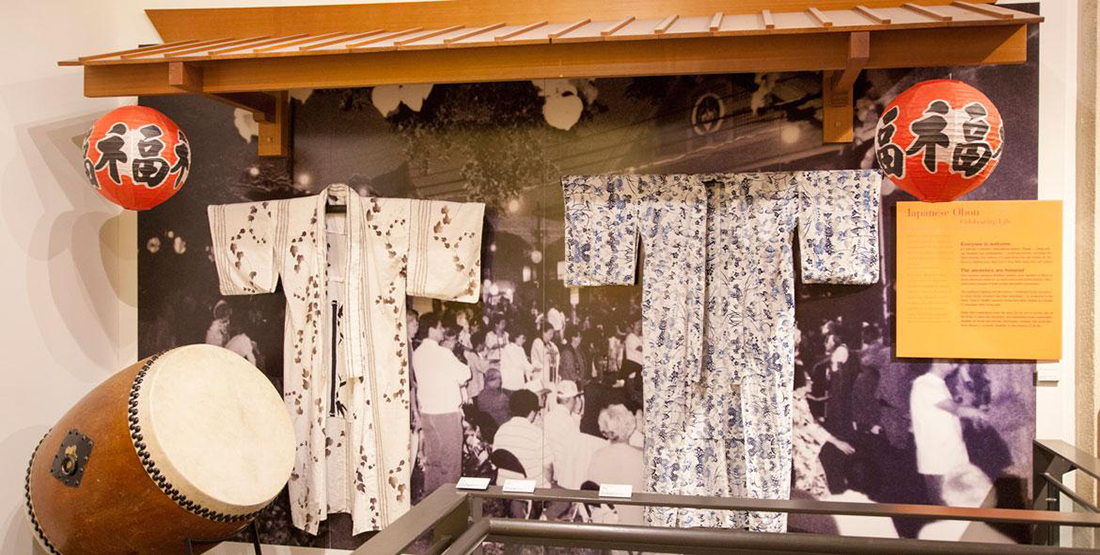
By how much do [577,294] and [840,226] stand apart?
48.2 inches

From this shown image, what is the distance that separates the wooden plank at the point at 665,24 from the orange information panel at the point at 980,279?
4.34 feet

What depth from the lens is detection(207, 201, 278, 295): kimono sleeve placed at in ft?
11.8

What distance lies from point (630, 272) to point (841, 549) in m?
1.96

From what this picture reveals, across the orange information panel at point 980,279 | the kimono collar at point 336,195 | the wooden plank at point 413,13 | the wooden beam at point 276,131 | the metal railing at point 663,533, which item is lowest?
the metal railing at point 663,533

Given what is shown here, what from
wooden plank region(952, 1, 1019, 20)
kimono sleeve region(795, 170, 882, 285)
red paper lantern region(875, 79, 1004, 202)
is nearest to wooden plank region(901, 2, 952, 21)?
wooden plank region(952, 1, 1019, 20)

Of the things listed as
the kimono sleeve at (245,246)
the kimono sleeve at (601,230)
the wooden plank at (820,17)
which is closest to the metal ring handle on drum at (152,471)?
the kimono sleeve at (245,246)

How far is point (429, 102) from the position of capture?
3648 millimetres

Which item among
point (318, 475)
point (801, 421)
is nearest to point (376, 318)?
point (318, 475)

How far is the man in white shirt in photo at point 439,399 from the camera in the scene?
3.60 m

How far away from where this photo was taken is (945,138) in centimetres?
245

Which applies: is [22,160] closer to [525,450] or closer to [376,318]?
[376,318]

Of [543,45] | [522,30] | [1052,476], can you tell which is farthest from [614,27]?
[1052,476]

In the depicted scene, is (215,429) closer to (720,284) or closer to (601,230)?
(601,230)

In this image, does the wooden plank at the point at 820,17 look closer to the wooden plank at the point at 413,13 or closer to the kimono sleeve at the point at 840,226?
the wooden plank at the point at 413,13
